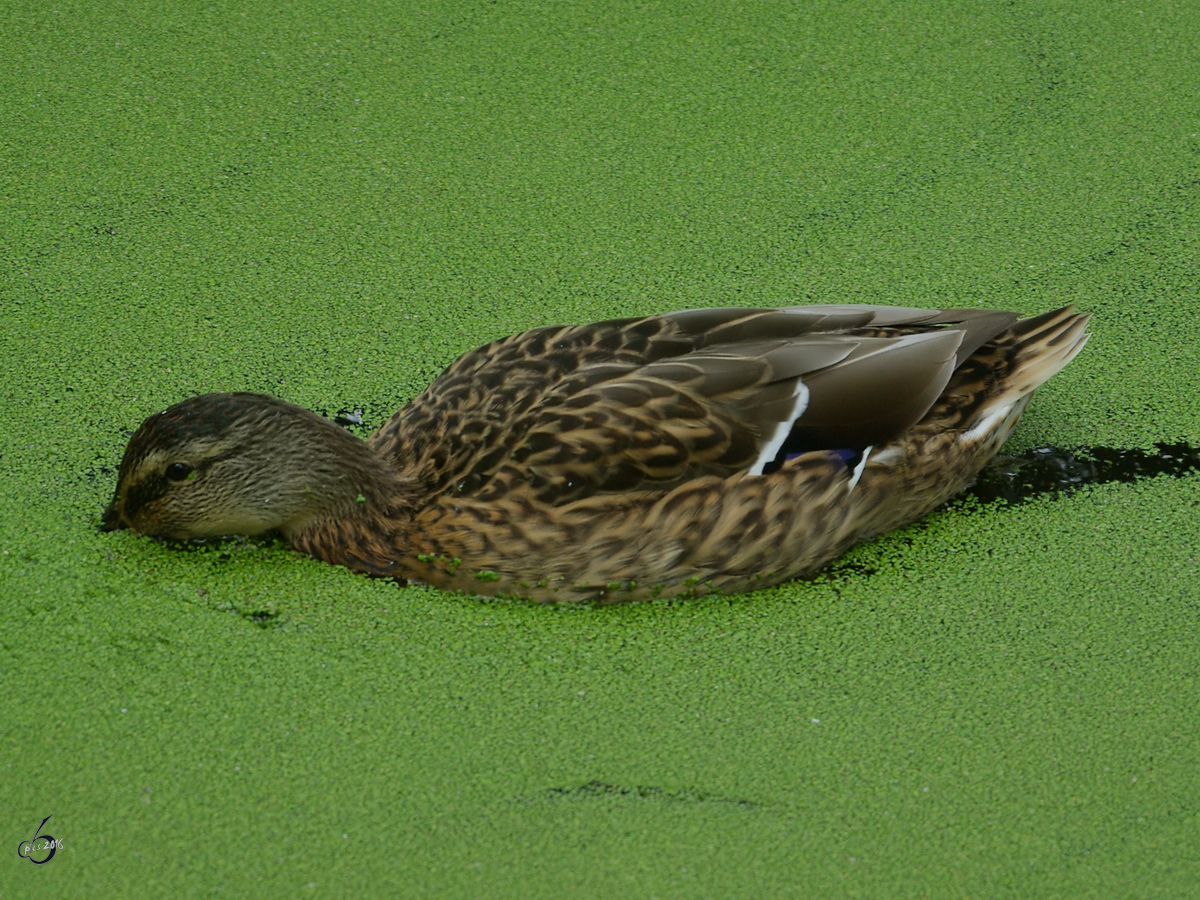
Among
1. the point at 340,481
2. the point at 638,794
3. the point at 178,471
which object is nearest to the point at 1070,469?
the point at 638,794

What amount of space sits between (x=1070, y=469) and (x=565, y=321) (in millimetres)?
1538

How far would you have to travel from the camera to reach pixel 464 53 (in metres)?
5.34

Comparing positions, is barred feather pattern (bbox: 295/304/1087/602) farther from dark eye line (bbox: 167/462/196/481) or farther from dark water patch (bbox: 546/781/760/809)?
dark water patch (bbox: 546/781/760/809)

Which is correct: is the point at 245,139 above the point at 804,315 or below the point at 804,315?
above

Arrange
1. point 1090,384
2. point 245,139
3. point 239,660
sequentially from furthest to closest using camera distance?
point 245,139 → point 1090,384 → point 239,660

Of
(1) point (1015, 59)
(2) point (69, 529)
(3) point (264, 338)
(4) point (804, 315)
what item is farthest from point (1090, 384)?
(2) point (69, 529)

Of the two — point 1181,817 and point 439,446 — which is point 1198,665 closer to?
point 1181,817

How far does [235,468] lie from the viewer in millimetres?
3383

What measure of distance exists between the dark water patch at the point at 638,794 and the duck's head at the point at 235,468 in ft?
3.12

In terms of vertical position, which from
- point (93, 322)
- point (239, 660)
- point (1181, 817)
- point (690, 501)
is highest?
point (93, 322)

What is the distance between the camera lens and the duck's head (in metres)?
3.35

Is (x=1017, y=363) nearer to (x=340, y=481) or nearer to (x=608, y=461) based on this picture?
(x=608, y=461)

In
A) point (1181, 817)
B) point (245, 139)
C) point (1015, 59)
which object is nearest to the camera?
point (1181, 817)

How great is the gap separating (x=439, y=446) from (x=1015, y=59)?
10.2 ft
